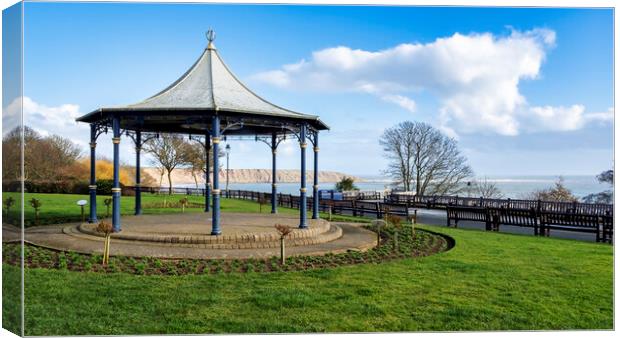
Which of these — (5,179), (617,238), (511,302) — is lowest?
(511,302)

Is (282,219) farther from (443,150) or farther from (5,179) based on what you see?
(443,150)

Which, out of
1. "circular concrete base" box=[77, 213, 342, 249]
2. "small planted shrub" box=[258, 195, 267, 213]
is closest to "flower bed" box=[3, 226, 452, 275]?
"circular concrete base" box=[77, 213, 342, 249]

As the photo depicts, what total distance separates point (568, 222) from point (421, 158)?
77.5 feet

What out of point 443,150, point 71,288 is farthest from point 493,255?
point 443,150

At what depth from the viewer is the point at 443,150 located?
4050cm

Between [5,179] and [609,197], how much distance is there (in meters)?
26.8

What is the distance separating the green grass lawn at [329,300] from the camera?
618 cm

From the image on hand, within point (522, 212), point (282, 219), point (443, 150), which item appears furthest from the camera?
point (443, 150)

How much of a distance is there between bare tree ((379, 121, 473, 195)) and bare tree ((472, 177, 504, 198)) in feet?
13.9

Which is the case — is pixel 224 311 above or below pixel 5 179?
below

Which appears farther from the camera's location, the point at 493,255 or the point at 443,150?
the point at 443,150

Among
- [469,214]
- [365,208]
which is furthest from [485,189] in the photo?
[469,214]

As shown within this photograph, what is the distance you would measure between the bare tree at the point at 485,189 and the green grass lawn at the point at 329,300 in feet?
120

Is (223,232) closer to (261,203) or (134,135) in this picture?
(134,135)
